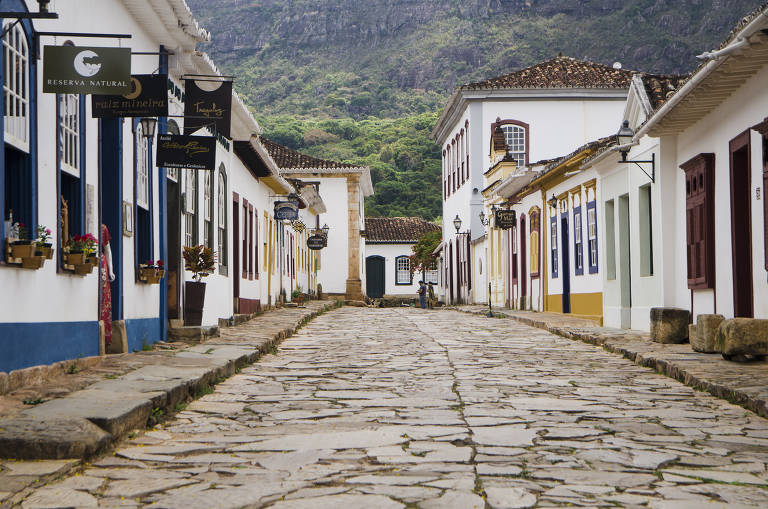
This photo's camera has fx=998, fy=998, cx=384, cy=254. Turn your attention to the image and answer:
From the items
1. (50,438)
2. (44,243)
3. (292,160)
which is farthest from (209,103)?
(292,160)

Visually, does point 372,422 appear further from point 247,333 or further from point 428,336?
point 428,336

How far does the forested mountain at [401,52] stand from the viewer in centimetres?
7031

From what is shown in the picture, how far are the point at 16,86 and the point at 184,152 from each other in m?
4.44

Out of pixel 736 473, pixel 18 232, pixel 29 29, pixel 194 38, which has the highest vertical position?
pixel 194 38

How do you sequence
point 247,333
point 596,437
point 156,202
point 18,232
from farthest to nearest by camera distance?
point 247,333, point 156,202, point 18,232, point 596,437

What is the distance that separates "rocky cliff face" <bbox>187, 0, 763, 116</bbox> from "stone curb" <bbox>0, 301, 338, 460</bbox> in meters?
71.3

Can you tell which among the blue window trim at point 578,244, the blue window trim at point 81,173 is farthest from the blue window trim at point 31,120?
the blue window trim at point 578,244

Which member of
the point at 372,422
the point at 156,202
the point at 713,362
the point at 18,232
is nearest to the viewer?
the point at 372,422

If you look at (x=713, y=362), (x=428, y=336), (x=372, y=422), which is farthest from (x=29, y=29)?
(x=428, y=336)

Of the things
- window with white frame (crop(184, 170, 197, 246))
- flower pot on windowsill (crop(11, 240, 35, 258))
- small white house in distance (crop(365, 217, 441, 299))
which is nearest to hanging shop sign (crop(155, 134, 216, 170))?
window with white frame (crop(184, 170, 197, 246))

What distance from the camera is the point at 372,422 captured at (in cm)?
713

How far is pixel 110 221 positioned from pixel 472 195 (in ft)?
88.7

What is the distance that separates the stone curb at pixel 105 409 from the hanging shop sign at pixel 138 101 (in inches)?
102

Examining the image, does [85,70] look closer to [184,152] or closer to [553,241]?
[184,152]
